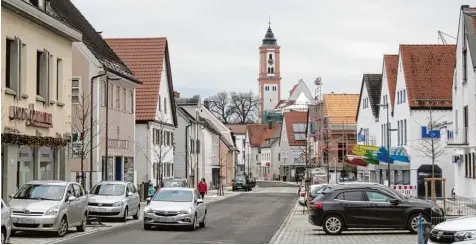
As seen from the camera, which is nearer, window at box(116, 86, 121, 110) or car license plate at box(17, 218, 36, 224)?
car license plate at box(17, 218, 36, 224)

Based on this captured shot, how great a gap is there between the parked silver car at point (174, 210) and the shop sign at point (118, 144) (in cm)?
2042

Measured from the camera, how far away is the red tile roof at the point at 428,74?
6203cm

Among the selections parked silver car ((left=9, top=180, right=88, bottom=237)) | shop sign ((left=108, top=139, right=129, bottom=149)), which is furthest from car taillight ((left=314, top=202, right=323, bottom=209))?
shop sign ((left=108, top=139, right=129, bottom=149))

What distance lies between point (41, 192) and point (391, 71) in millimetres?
49475

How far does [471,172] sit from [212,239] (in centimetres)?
2603

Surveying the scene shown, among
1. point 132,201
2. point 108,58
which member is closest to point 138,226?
point 132,201

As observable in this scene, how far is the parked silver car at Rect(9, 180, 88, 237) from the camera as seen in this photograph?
2350 centimetres

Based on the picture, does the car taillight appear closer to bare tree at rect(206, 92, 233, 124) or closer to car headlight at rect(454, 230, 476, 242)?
car headlight at rect(454, 230, 476, 242)

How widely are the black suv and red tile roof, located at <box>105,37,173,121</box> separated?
3536cm

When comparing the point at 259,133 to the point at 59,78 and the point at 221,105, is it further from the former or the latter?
the point at 59,78

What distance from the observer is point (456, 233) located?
50.7 feet

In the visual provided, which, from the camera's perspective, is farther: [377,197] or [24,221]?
[377,197]

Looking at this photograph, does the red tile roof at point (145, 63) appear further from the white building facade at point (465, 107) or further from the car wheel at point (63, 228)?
the car wheel at point (63, 228)

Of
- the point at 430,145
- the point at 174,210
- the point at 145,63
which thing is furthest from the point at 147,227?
the point at 145,63
